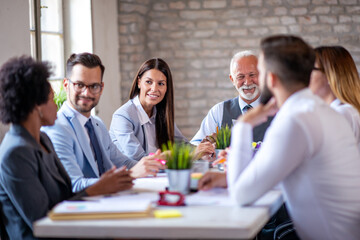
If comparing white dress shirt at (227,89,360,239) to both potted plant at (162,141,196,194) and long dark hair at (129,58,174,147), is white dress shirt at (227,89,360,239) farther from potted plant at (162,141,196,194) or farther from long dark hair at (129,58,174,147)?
long dark hair at (129,58,174,147)

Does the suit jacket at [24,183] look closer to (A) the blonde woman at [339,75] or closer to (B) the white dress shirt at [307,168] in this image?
(B) the white dress shirt at [307,168]

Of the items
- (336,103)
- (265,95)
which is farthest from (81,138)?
(336,103)

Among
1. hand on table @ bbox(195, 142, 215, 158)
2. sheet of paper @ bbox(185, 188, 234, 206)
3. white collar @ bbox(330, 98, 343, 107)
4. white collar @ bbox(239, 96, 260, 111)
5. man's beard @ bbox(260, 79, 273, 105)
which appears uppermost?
man's beard @ bbox(260, 79, 273, 105)

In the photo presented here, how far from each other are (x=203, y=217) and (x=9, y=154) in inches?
34.5

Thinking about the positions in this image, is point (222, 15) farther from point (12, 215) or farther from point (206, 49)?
point (12, 215)

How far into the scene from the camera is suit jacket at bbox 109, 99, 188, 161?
3650 mm

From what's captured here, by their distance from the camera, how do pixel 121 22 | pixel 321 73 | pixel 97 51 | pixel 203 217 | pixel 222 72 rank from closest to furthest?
pixel 203 217 → pixel 321 73 → pixel 97 51 → pixel 121 22 → pixel 222 72

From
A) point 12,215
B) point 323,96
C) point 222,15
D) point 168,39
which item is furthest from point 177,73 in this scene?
point 12,215

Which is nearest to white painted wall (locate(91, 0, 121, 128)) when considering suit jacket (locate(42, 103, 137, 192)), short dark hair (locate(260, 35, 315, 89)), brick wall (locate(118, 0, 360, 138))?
brick wall (locate(118, 0, 360, 138))

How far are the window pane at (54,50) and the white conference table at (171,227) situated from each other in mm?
3894

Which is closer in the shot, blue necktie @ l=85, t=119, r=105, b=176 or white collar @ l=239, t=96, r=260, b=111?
blue necktie @ l=85, t=119, r=105, b=176

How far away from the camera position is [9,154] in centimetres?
213

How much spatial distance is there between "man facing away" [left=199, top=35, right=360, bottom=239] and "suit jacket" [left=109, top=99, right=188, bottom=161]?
1655 millimetres

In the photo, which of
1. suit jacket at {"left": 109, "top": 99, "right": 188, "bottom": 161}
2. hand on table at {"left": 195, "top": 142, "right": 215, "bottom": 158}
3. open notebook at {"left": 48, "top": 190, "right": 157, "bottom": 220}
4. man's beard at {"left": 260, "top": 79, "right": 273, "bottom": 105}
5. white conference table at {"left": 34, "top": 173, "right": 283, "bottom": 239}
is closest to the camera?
white conference table at {"left": 34, "top": 173, "right": 283, "bottom": 239}
